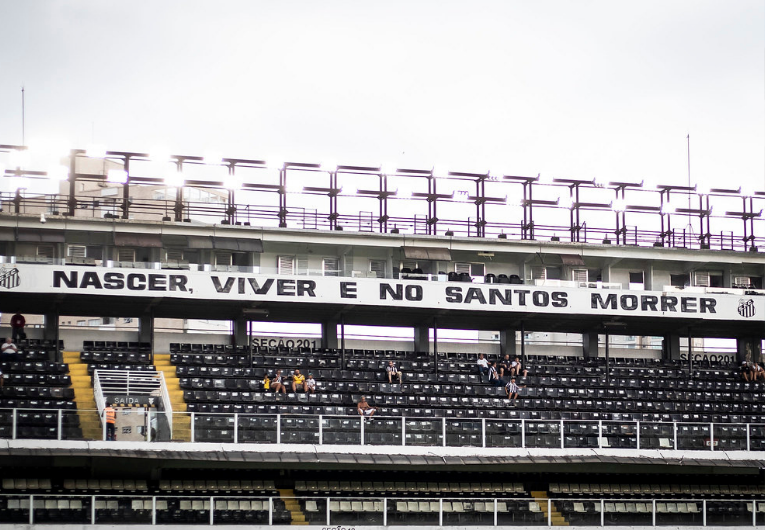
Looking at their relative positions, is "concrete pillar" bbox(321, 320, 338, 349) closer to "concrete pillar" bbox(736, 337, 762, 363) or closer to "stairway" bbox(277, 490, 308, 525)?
"stairway" bbox(277, 490, 308, 525)

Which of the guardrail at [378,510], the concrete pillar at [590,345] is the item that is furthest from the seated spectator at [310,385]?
the concrete pillar at [590,345]

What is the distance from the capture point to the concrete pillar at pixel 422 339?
44.8m

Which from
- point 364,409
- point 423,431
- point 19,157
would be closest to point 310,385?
point 364,409

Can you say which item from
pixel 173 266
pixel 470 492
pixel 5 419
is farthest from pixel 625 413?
pixel 5 419

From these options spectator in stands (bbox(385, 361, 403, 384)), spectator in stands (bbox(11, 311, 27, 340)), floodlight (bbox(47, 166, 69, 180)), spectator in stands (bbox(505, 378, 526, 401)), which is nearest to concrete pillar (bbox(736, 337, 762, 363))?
spectator in stands (bbox(505, 378, 526, 401))

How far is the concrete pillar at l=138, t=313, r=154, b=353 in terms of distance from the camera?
40263 millimetres

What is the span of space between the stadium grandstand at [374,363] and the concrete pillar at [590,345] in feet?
1.08

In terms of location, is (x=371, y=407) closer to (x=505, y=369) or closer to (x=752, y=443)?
(x=505, y=369)

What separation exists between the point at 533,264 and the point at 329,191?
8.97m

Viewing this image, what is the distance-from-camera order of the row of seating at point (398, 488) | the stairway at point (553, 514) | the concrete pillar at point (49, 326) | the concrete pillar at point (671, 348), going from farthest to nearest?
the concrete pillar at point (671, 348) → the concrete pillar at point (49, 326) → the row of seating at point (398, 488) → the stairway at point (553, 514)

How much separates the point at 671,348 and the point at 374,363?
14.0m

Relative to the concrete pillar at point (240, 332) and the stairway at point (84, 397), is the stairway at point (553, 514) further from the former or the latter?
the concrete pillar at point (240, 332)

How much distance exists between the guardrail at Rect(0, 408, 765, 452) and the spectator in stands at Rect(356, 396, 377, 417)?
3.49 feet

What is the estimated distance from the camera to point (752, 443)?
37.3m
